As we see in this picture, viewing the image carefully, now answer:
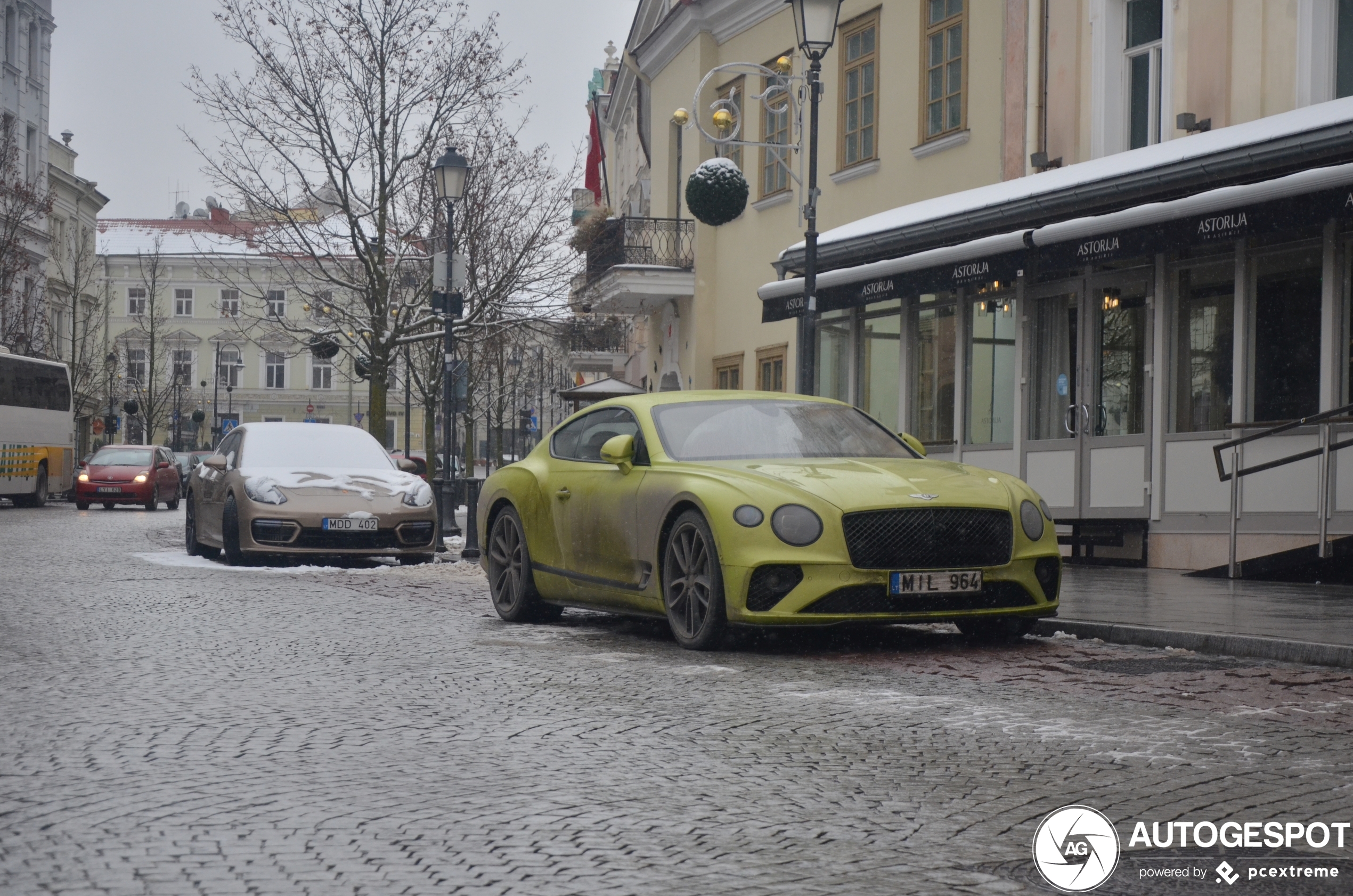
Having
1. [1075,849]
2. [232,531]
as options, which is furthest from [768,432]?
[232,531]

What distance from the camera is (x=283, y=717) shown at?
6.68 m

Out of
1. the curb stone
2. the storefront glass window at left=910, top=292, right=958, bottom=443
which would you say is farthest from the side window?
the storefront glass window at left=910, top=292, right=958, bottom=443

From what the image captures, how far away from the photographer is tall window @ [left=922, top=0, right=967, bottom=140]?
2136 centimetres

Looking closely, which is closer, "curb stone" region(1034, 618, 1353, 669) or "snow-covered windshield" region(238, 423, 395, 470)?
"curb stone" region(1034, 618, 1353, 669)

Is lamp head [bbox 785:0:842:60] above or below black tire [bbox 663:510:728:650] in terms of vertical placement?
above

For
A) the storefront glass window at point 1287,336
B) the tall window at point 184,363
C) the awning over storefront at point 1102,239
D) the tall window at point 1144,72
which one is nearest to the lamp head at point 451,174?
the awning over storefront at point 1102,239

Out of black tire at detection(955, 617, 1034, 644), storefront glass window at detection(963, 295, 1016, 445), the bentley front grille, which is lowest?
black tire at detection(955, 617, 1034, 644)

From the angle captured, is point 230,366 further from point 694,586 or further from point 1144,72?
point 694,586

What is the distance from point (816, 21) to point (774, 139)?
11723 mm

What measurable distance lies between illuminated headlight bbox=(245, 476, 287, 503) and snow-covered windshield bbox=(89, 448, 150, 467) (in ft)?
80.6

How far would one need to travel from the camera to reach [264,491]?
16.9 m

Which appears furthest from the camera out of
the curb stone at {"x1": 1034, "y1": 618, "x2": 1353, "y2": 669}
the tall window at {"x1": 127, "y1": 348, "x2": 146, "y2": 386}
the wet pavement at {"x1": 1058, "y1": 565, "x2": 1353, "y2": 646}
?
the tall window at {"x1": 127, "y1": 348, "x2": 146, "y2": 386}

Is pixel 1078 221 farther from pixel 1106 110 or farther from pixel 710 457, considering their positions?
pixel 710 457

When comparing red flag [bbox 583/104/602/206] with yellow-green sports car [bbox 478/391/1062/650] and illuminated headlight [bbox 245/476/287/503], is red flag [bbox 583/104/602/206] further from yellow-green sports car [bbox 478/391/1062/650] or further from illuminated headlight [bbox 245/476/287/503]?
yellow-green sports car [bbox 478/391/1062/650]
